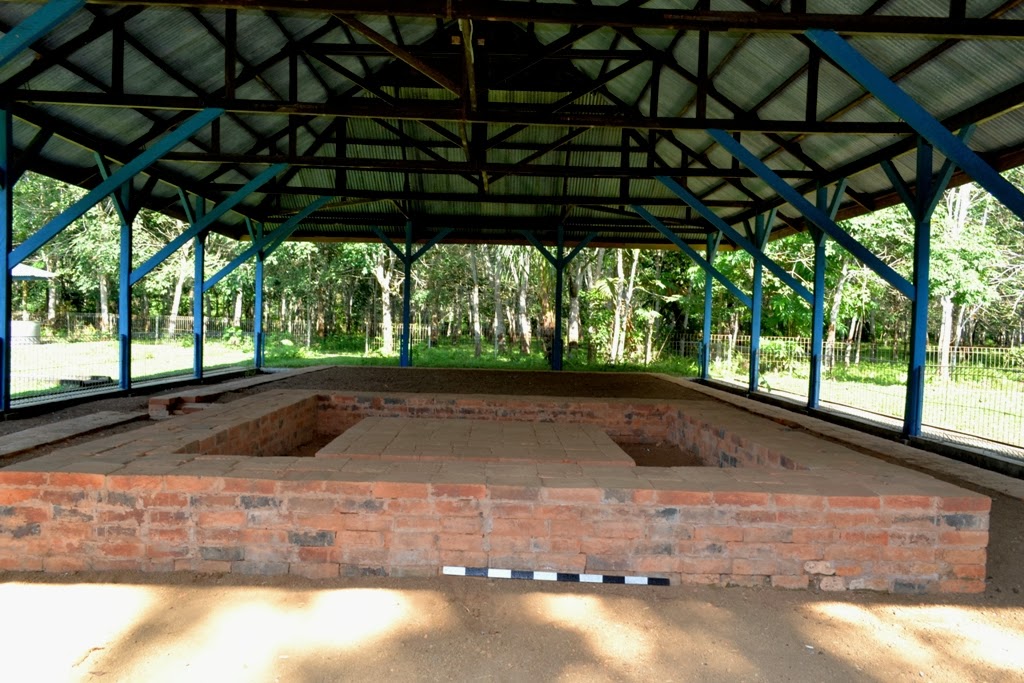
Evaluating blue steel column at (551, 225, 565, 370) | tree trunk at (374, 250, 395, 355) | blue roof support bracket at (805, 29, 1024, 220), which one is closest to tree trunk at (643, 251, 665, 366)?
blue steel column at (551, 225, 565, 370)

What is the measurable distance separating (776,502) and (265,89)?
10779 mm

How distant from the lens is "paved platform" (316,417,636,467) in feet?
16.6

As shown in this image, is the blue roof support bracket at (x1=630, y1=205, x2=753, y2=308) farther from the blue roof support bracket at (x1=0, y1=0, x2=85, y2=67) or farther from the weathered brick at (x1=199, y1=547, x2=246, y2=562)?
the weathered brick at (x1=199, y1=547, x2=246, y2=562)

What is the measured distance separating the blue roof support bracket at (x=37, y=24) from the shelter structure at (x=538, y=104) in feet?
0.06

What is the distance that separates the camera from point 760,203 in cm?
1339

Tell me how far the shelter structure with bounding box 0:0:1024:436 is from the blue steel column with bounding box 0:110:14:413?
3 cm

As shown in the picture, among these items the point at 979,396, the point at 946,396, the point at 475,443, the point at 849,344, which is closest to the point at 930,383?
the point at 979,396

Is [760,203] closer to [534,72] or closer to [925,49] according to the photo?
[534,72]

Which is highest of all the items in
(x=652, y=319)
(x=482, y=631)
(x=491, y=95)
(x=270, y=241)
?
(x=491, y=95)

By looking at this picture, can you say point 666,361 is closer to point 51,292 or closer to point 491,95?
point 491,95

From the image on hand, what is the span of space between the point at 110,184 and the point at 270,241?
744cm

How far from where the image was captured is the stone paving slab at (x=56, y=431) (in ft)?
18.2

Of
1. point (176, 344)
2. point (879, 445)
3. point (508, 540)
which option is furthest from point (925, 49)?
point (176, 344)

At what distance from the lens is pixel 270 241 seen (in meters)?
16.0
